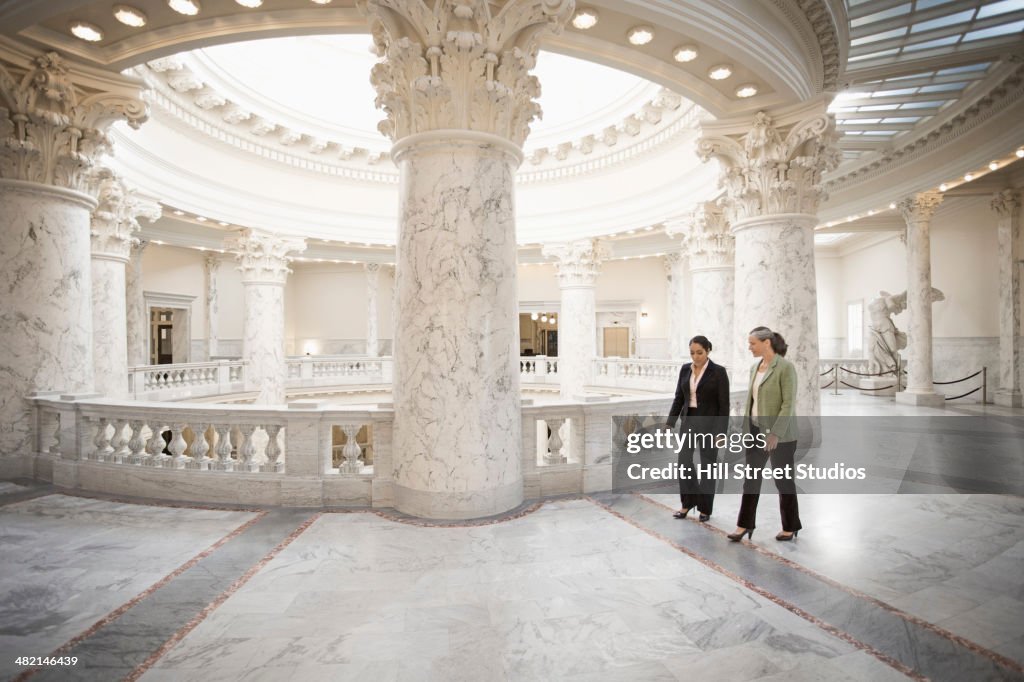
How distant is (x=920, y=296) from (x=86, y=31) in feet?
56.0

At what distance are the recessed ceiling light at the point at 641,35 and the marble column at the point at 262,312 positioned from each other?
1228cm

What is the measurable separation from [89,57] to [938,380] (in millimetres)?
21229

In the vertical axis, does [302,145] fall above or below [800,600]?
above

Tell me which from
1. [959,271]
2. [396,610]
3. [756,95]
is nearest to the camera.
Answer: [396,610]

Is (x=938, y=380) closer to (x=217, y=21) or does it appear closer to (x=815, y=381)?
(x=815, y=381)

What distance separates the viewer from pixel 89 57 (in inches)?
269

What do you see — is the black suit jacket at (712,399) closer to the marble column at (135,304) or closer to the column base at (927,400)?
the column base at (927,400)

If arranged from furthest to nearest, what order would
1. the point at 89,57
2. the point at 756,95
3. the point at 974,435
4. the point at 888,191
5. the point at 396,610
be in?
1. the point at 888,191
2. the point at 974,435
3. the point at 756,95
4. the point at 89,57
5. the point at 396,610

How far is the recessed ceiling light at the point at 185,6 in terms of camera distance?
594 centimetres

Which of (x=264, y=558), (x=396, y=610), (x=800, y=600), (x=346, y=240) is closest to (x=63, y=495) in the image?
(x=264, y=558)

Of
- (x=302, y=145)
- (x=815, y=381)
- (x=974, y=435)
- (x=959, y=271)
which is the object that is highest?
(x=302, y=145)

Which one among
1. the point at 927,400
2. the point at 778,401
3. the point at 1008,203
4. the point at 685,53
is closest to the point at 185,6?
the point at 685,53

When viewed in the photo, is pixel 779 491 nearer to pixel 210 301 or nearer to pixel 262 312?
pixel 262 312

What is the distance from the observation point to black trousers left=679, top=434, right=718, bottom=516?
512 centimetres
